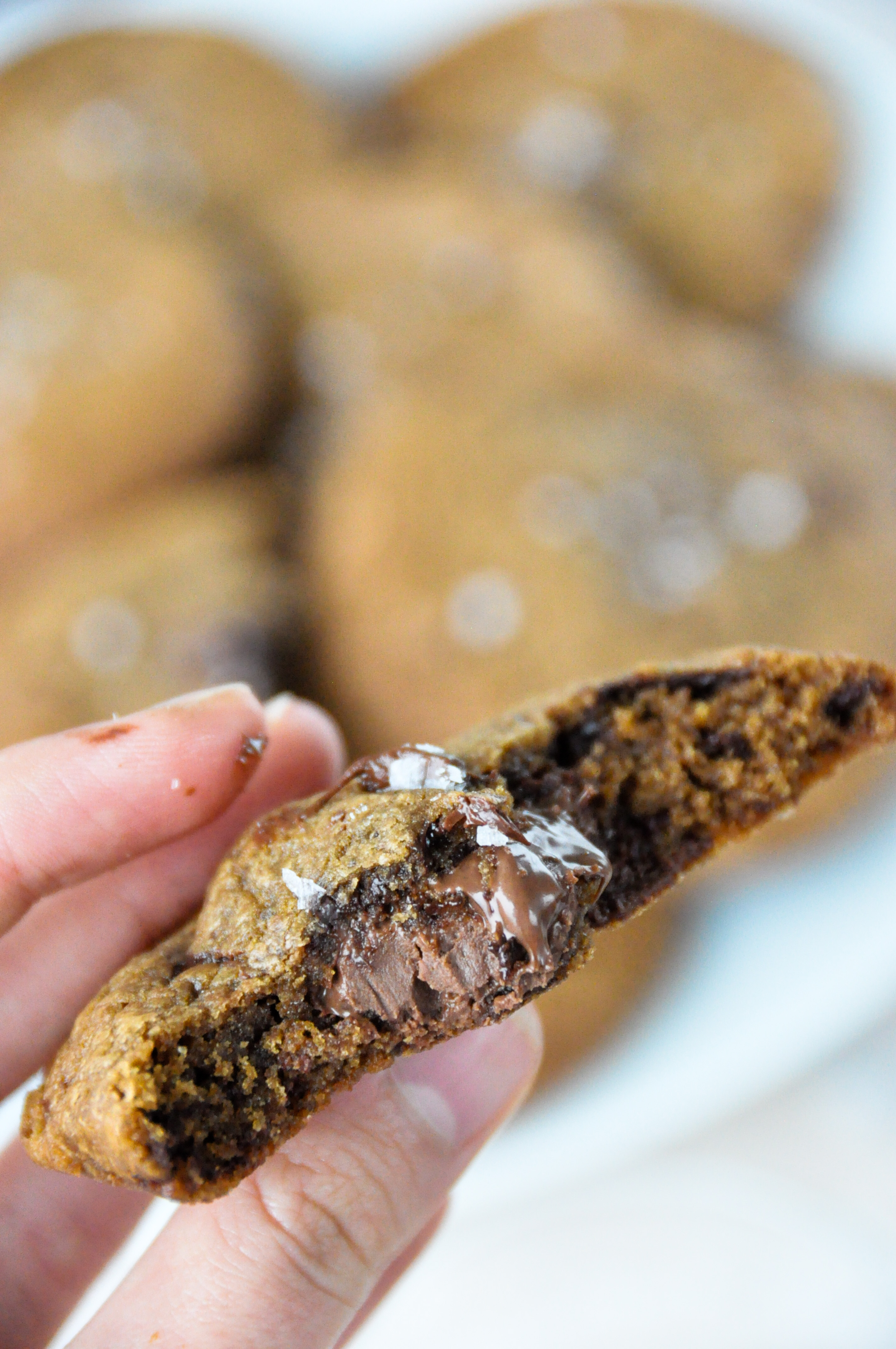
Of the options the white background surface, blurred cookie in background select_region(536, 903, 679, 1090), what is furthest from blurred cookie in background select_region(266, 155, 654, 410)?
the white background surface

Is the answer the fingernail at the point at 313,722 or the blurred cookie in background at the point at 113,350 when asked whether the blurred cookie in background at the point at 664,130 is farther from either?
the fingernail at the point at 313,722

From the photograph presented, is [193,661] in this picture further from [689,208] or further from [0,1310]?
[689,208]

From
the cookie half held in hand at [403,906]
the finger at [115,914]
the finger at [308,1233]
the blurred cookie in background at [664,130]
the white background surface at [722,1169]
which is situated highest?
the blurred cookie in background at [664,130]

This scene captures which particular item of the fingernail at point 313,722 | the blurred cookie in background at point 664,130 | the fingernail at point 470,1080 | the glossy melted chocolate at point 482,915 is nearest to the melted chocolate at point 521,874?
the glossy melted chocolate at point 482,915

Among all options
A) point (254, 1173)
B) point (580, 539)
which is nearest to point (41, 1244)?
point (254, 1173)

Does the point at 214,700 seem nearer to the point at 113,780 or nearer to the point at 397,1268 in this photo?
the point at 113,780

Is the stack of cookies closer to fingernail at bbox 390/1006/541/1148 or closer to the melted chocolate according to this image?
fingernail at bbox 390/1006/541/1148
